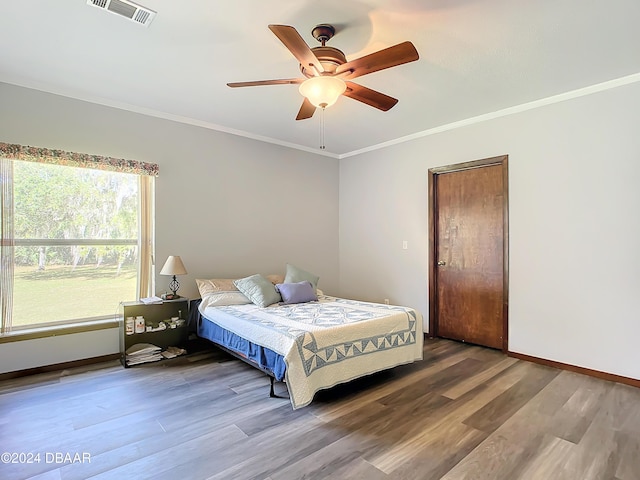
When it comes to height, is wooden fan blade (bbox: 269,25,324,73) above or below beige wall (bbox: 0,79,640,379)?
above

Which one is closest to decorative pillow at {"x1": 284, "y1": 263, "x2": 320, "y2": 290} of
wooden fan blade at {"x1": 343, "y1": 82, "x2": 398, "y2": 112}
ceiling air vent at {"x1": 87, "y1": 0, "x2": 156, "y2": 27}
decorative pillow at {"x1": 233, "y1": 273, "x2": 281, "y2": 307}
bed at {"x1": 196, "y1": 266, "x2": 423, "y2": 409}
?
decorative pillow at {"x1": 233, "y1": 273, "x2": 281, "y2": 307}

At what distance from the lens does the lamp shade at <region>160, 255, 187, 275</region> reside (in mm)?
3586

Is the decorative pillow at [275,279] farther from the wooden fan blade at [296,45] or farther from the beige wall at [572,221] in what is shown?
the wooden fan blade at [296,45]

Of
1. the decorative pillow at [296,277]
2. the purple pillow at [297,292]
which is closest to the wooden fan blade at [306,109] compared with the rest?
the purple pillow at [297,292]

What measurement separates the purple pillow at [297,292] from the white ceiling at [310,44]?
1922mm

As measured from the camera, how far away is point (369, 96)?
2551mm

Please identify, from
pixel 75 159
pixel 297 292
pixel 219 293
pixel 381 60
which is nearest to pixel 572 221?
pixel 381 60

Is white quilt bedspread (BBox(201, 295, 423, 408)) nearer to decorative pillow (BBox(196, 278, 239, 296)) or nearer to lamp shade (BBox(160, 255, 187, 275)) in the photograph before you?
decorative pillow (BBox(196, 278, 239, 296))

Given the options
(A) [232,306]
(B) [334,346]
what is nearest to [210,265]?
(A) [232,306]

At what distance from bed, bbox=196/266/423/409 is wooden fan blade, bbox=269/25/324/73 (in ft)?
5.95

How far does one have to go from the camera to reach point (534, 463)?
6.28 ft

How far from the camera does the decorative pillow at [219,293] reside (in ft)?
12.1

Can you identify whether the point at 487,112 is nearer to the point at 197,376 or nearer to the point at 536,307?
the point at 536,307

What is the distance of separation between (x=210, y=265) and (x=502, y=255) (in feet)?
11.1
